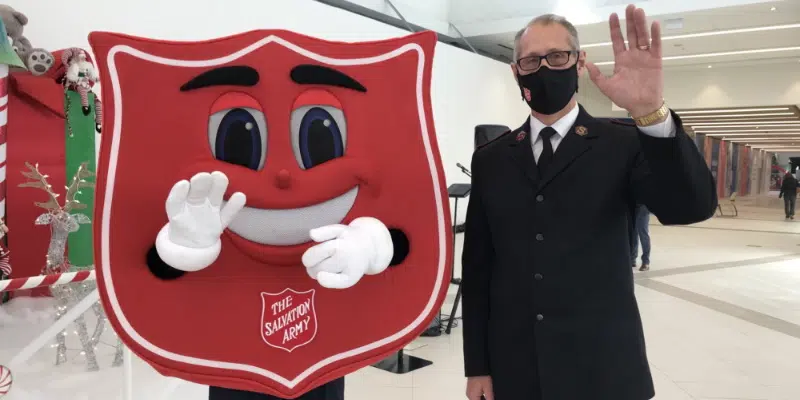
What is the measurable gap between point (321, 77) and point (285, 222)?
0.28m

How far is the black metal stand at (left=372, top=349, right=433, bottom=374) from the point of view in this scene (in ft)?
11.2

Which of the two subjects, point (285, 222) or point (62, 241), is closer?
point (285, 222)

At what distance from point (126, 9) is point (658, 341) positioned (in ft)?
15.3

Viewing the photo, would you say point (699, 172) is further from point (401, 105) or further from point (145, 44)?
point (145, 44)

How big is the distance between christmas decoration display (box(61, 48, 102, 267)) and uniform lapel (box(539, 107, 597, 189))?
7.06 feet

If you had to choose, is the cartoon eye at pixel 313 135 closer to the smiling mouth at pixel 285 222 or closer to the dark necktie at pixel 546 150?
the smiling mouth at pixel 285 222

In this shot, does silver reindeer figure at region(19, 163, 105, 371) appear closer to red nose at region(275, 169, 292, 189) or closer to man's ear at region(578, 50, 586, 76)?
red nose at region(275, 169, 292, 189)

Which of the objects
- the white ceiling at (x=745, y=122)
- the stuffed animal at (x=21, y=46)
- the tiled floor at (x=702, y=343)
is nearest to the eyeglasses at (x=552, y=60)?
the tiled floor at (x=702, y=343)

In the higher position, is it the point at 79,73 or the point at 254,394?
the point at 79,73

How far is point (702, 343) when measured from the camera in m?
4.09

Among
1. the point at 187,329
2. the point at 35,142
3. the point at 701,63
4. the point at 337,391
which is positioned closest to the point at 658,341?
the point at 337,391

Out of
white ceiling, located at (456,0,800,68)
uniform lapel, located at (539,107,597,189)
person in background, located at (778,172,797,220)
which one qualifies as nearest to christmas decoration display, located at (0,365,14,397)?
uniform lapel, located at (539,107,597,189)

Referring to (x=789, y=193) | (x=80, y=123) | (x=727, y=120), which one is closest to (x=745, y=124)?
(x=727, y=120)

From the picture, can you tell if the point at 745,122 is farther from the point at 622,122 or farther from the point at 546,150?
the point at 546,150
